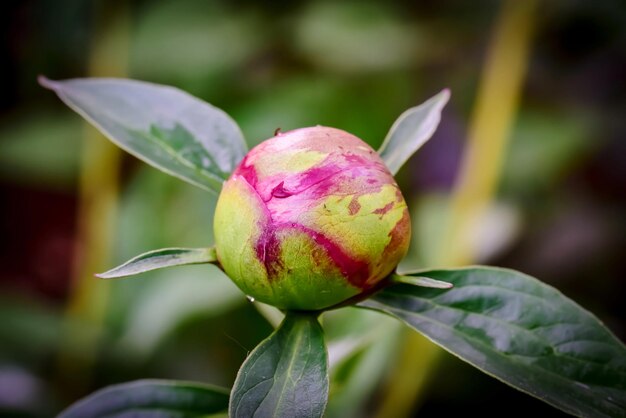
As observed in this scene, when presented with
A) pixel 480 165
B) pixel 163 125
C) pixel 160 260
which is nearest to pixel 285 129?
pixel 480 165

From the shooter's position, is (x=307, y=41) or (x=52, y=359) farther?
(x=307, y=41)

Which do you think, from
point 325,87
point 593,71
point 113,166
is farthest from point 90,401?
point 593,71

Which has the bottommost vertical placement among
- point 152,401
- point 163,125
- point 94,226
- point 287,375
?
point 94,226

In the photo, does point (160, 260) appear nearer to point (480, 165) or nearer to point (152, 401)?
point (152, 401)

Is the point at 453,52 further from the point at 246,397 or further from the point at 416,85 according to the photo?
the point at 246,397

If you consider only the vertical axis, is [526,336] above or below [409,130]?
below
